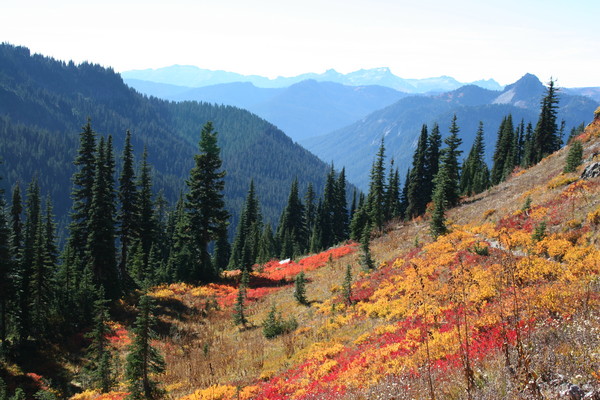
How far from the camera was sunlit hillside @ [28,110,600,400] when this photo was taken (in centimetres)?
614

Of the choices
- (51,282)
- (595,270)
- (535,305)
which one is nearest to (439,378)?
(535,305)

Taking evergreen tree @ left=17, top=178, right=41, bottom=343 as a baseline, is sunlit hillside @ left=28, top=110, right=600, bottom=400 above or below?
above

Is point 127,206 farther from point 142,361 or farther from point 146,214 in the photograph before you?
point 142,361

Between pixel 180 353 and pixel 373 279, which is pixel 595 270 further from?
pixel 180 353

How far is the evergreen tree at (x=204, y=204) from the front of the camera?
33906mm

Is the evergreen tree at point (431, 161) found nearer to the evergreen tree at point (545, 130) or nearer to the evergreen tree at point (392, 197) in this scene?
the evergreen tree at point (392, 197)

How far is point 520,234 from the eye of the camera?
16.5m

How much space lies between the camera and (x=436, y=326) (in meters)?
10.6

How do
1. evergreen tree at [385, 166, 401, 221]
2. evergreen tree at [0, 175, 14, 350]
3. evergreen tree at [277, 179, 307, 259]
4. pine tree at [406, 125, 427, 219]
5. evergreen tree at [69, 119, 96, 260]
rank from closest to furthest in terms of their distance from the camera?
evergreen tree at [0, 175, 14, 350]
evergreen tree at [69, 119, 96, 260]
pine tree at [406, 125, 427, 219]
evergreen tree at [385, 166, 401, 221]
evergreen tree at [277, 179, 307, 259]

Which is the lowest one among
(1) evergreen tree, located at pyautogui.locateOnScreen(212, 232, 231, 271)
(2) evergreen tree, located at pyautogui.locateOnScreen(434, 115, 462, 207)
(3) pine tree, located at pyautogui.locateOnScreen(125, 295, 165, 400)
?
(1) evergreen tree, located at pyautogui.locateOnScreen(212, 232, 231, 271)

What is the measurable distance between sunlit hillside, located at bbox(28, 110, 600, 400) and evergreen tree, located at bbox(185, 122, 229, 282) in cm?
665

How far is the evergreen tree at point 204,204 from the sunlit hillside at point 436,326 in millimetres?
6648

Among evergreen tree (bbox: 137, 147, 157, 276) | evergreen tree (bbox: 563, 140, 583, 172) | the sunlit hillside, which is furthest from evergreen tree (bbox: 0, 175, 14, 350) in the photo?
evergreen tree (bbox: 563, 140, 583, 172)

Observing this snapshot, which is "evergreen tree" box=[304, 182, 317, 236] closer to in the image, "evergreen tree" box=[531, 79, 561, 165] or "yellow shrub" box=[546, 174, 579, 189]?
"evergreen tree" box=[531, 79, 561, 165]
